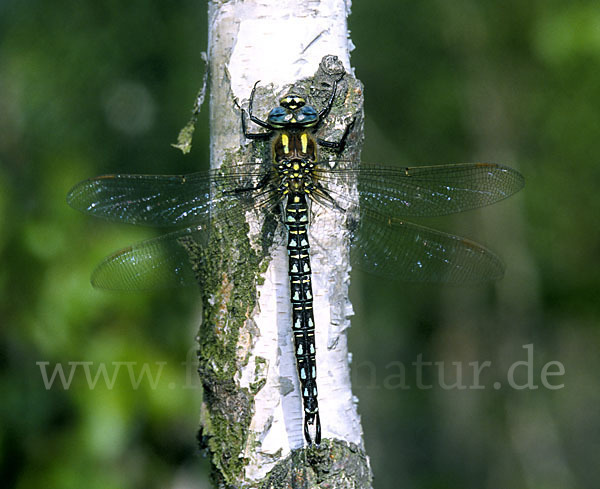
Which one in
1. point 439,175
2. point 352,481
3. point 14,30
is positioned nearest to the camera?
point 352,481

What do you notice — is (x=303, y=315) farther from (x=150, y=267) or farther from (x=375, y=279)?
(x=375, y=279)

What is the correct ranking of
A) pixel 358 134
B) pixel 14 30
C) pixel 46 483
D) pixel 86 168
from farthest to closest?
pixel 14 30
pixel 86 168
pixel 46 483
pixel 358 134

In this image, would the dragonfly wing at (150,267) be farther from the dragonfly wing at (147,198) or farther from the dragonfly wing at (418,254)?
the dragonfly wing at (418,254)

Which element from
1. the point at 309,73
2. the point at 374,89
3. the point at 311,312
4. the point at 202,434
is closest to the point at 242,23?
the point at 309,73

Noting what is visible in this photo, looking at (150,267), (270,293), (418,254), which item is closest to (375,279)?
(418,254)

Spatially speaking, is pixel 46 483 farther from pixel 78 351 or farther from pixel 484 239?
pixel 484 239

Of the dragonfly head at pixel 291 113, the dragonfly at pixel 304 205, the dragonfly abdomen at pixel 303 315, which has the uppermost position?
the dragonfly head at pixel 291 113

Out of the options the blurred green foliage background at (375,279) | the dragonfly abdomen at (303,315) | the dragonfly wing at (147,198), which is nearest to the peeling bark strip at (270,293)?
the dragonfly abdomen at (303,315)
